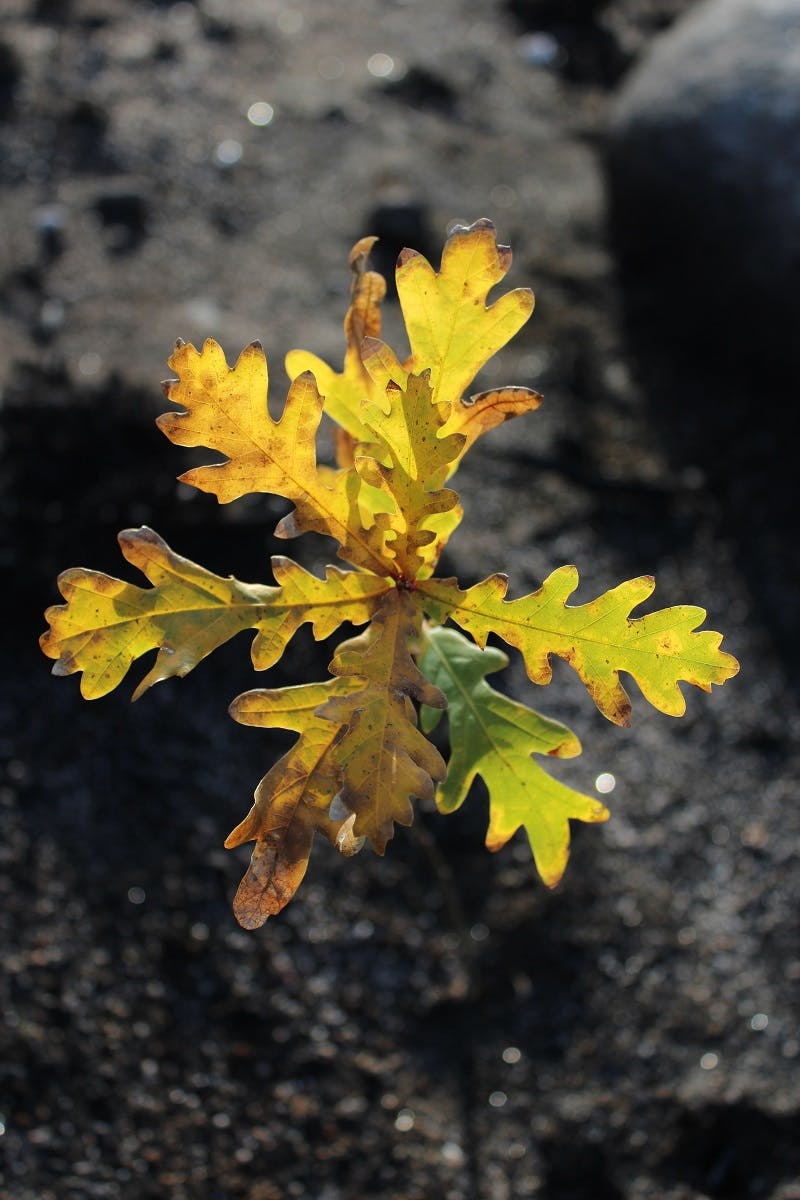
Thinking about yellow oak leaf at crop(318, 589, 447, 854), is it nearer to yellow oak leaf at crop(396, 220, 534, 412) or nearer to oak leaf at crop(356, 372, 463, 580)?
oak leaf at crop(356, 372, 463, 580)

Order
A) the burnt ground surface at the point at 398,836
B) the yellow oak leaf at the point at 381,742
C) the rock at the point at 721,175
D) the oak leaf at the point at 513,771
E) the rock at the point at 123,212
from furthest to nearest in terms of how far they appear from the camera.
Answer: the rock at the point at 123,212 → the rock at the point at 721,175 → the burnt ground surface at the point at 398,836 → the oak leaf at the point at 513,771 → the yellow oak leaf at the point at 381,742

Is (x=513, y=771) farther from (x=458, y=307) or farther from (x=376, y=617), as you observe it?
(x=458, y=307)

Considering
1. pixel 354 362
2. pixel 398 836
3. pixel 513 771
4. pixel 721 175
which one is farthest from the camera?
pixel 721 175

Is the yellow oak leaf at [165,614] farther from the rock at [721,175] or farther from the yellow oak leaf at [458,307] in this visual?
the rock at [721,175]

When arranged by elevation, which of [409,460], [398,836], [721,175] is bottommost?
[398,836]

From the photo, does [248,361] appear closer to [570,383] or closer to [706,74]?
[570,383]

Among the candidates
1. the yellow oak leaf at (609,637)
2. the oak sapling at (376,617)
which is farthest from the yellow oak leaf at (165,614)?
the yellow oak leaf at (609,637)

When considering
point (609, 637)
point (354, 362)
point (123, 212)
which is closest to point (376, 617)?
point (609, 637)

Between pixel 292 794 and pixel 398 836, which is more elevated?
pixel 292 794
